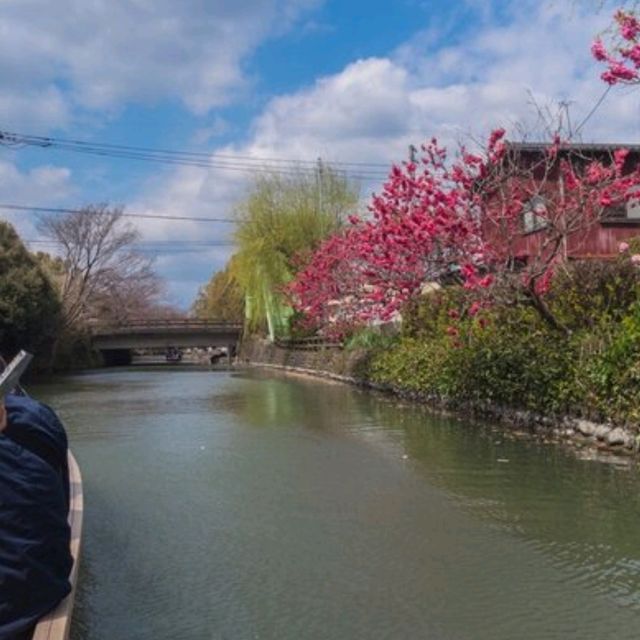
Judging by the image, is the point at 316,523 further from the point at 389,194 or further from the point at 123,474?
the point at 389,194

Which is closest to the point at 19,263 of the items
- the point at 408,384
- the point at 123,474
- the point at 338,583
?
the point at 408,384

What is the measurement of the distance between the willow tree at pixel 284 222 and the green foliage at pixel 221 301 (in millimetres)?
17776

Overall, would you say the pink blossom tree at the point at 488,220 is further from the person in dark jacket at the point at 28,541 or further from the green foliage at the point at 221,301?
the green foliage at the point at 221,301

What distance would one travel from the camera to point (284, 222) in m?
32.6

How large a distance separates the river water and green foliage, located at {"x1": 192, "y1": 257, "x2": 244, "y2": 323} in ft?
137

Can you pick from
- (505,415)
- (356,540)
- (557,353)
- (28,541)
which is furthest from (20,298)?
(28,541)

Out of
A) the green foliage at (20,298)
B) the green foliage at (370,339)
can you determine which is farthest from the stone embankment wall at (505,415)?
the green foliage at (20,298)

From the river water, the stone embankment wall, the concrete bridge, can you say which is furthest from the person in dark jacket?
the concrete bridge

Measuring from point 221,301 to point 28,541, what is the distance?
58700mm

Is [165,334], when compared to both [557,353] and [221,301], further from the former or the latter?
[557,353]

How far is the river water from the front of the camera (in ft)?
15.4

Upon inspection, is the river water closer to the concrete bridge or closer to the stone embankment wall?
the stone embankment wall

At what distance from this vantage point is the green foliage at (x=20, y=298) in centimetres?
2875

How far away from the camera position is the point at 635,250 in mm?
11844
